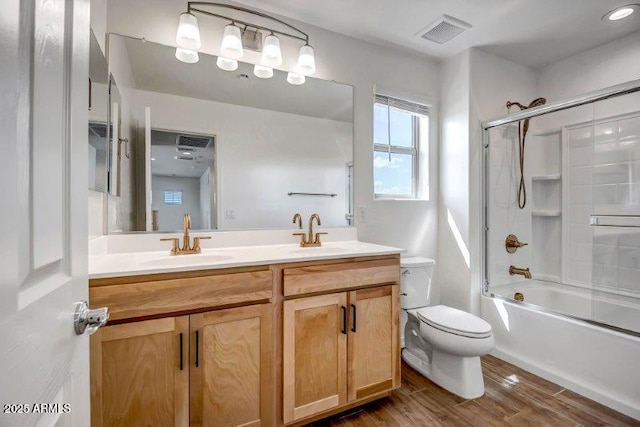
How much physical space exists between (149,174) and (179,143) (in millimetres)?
245

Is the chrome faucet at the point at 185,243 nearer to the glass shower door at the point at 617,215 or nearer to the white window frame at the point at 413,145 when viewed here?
the white window frame at the point at 413,145

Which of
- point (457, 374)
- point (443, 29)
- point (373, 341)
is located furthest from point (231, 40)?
point (457, 374)

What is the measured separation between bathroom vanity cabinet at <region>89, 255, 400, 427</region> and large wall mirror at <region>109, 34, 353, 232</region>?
60 centimetres

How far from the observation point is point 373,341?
5.41 feet

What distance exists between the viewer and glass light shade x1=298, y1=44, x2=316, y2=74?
6.42 ft

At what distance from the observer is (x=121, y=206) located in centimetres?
158

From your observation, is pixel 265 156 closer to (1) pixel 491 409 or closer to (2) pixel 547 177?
(1) pixel 491 409

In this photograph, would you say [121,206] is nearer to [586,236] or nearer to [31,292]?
[31,292]

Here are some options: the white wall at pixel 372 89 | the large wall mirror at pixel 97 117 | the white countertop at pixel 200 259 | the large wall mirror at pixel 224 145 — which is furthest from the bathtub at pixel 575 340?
the large wall mirror at pixel 97 117

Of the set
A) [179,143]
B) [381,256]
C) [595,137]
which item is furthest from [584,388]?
[179,143]

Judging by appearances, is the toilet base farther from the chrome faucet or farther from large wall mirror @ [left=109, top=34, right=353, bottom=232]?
the chrome faucet

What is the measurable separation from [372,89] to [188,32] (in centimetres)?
133

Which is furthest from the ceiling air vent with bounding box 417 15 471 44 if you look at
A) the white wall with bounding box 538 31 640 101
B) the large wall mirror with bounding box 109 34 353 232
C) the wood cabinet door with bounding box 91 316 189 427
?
the wood cabinet door with bounding box 91 316 189 427

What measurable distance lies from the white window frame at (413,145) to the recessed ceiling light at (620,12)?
4.08 feet
